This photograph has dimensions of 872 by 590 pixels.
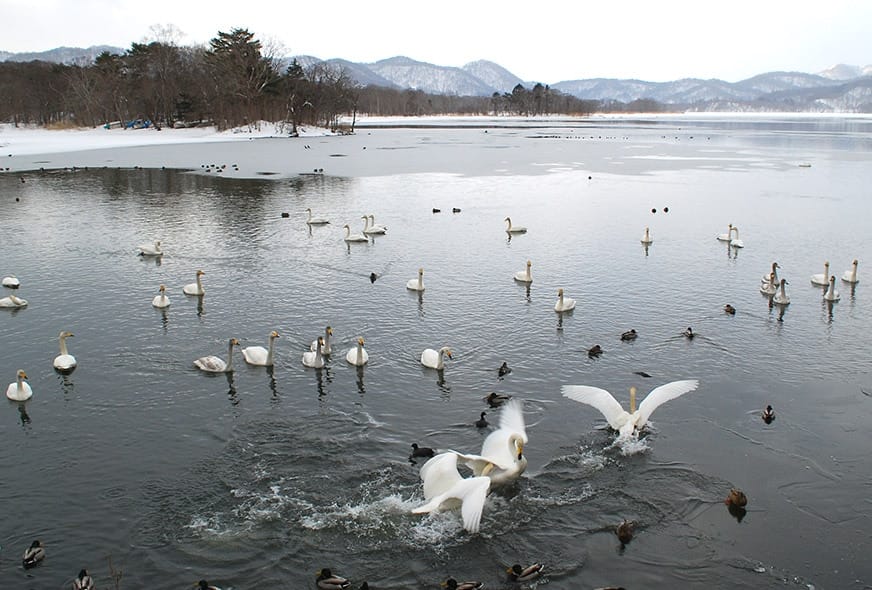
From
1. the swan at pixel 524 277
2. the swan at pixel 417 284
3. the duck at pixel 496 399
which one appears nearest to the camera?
the duck at pixel 496 399

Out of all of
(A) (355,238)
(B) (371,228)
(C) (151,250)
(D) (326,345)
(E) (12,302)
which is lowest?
(D) (326,345)

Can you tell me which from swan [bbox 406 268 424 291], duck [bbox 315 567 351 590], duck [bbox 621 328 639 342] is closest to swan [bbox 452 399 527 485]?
duck [bbox 315 567 351 590]

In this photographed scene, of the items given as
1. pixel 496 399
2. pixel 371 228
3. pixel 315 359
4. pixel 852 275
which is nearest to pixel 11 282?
pixel 315 359

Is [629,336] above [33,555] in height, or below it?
above

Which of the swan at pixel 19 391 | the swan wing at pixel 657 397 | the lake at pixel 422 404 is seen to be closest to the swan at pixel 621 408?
the swan wing at pixel 657 397

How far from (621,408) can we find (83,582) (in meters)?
8.60

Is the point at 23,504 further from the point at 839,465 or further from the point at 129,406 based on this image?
the point at 839,465

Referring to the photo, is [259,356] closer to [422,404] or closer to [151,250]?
[422,404]

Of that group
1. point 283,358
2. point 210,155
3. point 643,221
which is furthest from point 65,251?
point 210,155

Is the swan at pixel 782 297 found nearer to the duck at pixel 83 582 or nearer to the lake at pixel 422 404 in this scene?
the lake at pixel 422 404

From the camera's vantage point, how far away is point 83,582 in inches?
342

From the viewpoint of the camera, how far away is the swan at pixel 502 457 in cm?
1096

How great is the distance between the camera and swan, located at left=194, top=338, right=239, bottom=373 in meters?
15.6

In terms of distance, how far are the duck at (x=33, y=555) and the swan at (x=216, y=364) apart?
6.35m
